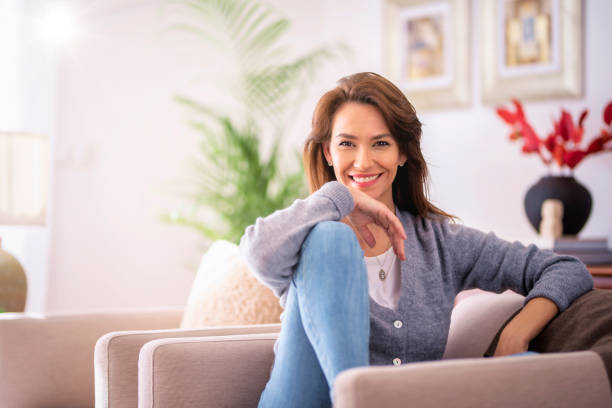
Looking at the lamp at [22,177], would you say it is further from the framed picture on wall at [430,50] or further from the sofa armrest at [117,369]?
the framed picture on wall at [430,50]

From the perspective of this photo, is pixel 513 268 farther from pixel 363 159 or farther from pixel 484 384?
pixel 484 384

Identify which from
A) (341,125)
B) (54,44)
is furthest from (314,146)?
(54,44)

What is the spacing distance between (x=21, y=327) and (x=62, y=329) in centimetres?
10

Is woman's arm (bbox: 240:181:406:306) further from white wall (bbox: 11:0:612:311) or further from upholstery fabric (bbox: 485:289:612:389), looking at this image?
white wall (bbox: 11:0:612:311)

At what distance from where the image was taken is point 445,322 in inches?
54.6

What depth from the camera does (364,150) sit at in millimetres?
1425

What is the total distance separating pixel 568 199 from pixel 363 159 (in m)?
1.17

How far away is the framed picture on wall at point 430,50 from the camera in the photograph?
2.94m

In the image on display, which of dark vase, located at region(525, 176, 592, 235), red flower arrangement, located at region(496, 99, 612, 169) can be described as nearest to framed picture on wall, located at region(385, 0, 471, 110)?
red flower arrangement, located at region(496, 99, 612, 169)

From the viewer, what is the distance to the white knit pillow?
1.67 metres

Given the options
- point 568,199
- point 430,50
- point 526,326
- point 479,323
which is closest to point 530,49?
point 430,50

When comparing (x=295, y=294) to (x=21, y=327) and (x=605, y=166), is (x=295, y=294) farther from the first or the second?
(x=605, y=166)

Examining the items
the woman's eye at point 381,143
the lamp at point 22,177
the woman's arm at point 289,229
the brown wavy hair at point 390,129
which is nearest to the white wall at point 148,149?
the lamp at point 22,177

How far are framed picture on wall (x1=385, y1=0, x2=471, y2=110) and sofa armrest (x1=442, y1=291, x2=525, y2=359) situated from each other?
5.33 feet
